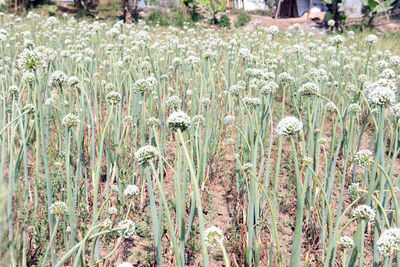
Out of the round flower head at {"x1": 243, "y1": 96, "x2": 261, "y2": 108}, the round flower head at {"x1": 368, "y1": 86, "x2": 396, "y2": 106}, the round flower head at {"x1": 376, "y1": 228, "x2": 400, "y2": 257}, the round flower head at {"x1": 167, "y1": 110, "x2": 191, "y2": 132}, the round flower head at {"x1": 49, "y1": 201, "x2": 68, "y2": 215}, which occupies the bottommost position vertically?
the round flower head at {"x1": 49, "y1": 201, "x2": 68, "y2": 215}

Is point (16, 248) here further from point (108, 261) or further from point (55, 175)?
point (55, 175)

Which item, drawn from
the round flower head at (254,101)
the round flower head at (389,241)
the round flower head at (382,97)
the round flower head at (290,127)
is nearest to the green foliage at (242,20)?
the round flower head at (254,101)

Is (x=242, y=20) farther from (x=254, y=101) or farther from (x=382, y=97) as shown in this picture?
(x=382, y=97)

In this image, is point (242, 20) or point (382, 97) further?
point (242, 20)

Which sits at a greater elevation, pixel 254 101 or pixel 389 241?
pixel 254 101

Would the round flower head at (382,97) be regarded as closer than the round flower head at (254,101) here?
Yes

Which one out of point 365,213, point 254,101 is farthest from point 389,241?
point 254,101

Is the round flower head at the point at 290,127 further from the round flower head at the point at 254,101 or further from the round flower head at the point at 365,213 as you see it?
the round flower head at the point at 254,101

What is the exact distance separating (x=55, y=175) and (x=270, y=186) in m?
1.45

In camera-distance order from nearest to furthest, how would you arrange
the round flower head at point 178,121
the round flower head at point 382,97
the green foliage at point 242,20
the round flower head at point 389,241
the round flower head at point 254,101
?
the round flower head at point 389,241, the round flower head at point 178,121, the round flower head at point 382,97, the round flower head at point 254,101, the green foliage at point 242,20

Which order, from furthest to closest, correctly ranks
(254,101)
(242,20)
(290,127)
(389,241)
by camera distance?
(242,20)
(254,101)
(290,127)
(389,241)

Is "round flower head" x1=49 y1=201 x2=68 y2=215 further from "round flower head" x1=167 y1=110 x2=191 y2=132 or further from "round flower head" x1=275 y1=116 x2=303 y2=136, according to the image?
"round flower head" x1=275 y1=116 x2=303 y2=136

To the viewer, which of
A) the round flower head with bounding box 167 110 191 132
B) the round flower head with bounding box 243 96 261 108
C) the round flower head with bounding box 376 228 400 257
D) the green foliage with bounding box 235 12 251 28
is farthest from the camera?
the green foliage with bounding box 235 12 251 28

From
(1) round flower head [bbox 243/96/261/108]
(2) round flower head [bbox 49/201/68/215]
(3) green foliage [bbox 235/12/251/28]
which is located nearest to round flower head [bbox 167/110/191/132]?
(2) round flower head [bbox 49/201/68/215]
